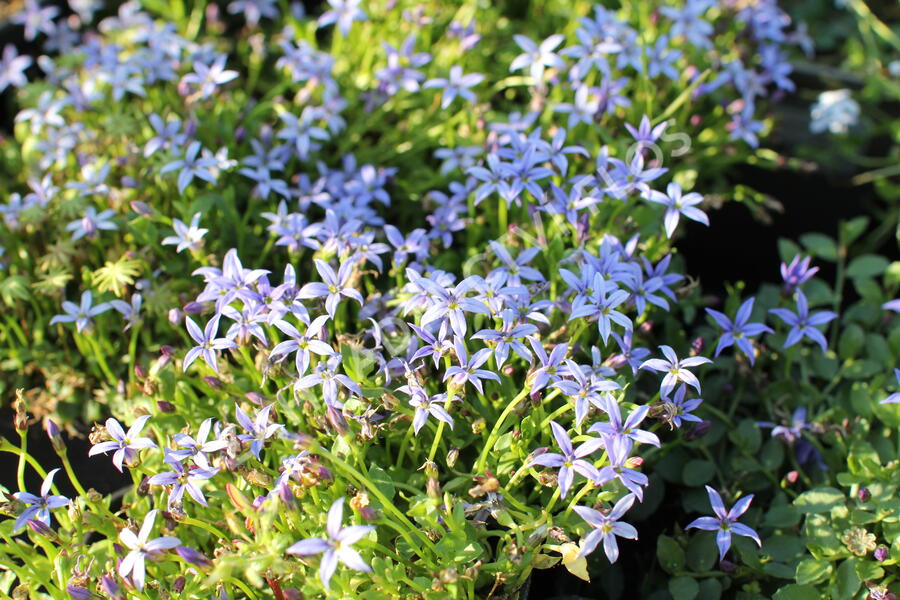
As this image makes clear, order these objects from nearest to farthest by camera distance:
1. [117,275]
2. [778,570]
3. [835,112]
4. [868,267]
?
1. [778,570]
2. [117,275]
3. [868,267]
4. [835,112]

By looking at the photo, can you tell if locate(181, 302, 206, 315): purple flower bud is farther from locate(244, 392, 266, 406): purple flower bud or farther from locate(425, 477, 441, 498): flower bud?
locate(425, 477, 441, 498): flower bud

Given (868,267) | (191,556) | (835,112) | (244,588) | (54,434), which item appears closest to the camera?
(191,556)

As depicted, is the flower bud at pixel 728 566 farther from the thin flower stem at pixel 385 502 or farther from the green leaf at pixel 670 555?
the thin flower stem at pixel 385 502

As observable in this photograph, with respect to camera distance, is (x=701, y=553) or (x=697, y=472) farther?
(x=697, y=472)

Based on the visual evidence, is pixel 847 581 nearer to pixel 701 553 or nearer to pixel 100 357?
pixel 701 553

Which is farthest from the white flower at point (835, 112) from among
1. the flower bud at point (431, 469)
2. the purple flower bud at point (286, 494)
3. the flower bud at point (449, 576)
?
the purple flower bud at point (286, 494)

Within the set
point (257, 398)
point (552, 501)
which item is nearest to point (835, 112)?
point (552, 501)
